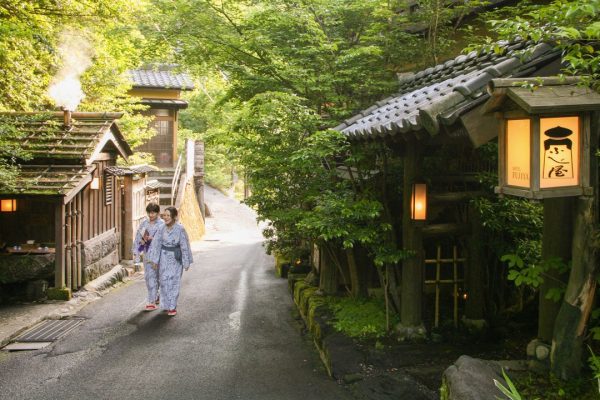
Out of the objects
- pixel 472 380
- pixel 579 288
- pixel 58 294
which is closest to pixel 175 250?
pixel 58 294

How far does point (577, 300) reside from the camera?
4621 millimetres

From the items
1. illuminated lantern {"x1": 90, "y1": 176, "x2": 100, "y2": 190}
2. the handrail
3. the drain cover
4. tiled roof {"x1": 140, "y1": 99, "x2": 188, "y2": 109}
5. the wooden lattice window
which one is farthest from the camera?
tiled roof {"x1": 140, "y1": 99, "x2": 188, "y2": 109}

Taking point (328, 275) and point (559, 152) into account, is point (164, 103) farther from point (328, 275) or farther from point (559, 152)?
point (559, 152)

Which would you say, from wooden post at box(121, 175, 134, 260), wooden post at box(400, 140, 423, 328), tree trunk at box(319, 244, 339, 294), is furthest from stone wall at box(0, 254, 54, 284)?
wooden post at box(400, 140, 423, 328)

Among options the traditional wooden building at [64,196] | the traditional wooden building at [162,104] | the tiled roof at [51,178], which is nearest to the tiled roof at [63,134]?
the traditional wooden building at [64,196]

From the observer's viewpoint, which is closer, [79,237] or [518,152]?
[518,152]

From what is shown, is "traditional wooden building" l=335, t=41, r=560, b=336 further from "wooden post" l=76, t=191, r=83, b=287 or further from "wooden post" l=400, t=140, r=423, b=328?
"wooden post" l=76, t=191, r=83, b=287

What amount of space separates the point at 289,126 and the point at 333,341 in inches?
143

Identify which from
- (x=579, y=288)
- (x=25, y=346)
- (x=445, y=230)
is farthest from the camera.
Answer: (x=25, y=346)

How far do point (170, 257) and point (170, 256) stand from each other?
0.02 m

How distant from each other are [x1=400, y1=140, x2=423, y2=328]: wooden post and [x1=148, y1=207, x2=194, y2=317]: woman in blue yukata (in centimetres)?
513

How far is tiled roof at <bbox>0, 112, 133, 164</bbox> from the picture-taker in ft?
39.6

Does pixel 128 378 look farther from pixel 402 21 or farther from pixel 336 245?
pixel 402 21

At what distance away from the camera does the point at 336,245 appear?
955 cm
